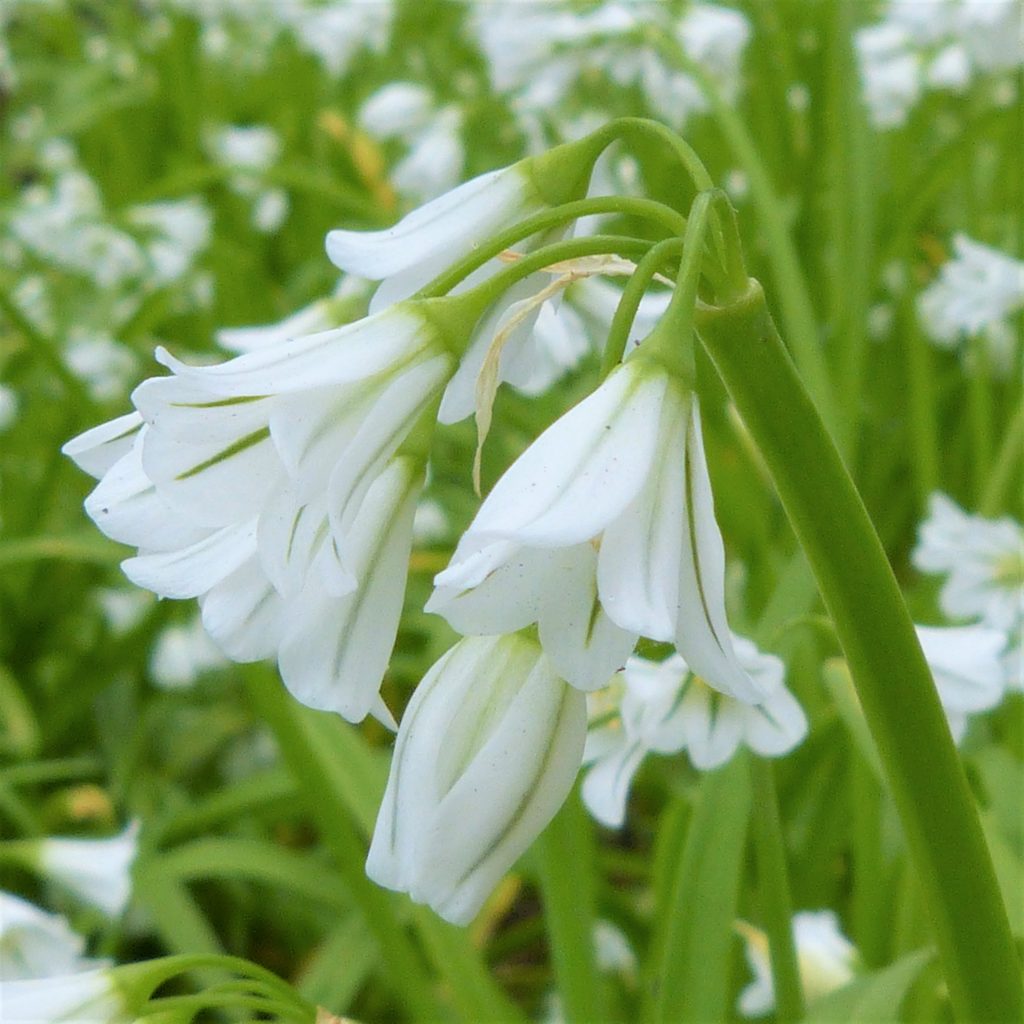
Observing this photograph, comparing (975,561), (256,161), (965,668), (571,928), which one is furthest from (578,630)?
(256,161)

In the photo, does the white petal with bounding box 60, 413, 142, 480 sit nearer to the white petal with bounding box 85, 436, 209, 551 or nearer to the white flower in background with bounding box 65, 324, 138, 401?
the white petal with bounding box 85, 436, 209, 551

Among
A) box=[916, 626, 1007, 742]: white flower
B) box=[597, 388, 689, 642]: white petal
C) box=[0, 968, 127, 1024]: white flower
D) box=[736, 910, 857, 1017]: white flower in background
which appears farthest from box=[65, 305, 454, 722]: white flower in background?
box=[736, 910, 857, 1017]: white flower in background

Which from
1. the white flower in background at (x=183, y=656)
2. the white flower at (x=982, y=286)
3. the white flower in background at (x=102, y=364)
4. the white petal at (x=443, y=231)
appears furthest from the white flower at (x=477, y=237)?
the white flower in background at (x=102, y=364)

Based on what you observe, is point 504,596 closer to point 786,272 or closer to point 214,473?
Result: point 214,473

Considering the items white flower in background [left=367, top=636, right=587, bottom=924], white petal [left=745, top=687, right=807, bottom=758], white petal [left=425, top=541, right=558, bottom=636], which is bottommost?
white petal [left=745, top=687, right=807, bottom=758]

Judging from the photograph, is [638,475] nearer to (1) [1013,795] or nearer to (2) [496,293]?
(2) [496,293]

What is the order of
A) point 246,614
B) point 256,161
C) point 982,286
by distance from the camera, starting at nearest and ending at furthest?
point 246,614
point 982,286
point 256,161
